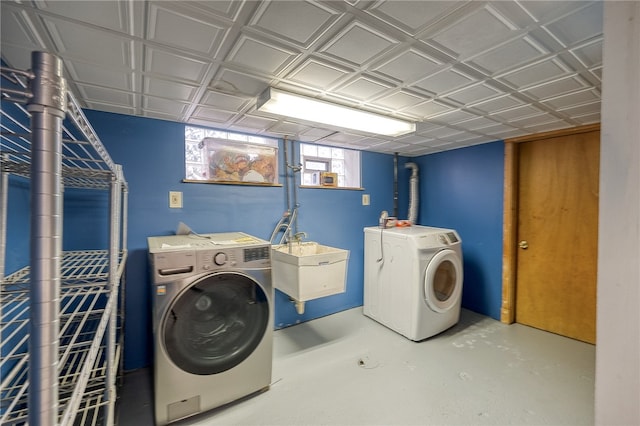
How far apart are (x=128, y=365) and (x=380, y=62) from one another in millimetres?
2655

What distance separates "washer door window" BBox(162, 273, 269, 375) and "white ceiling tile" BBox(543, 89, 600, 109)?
2.26 metres

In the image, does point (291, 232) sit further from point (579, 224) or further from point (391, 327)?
point (579, 224)

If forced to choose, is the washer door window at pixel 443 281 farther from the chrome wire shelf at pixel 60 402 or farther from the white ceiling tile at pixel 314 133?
the chrome wire shelf at pixel 60 402

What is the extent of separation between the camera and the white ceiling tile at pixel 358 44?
108 centimetres

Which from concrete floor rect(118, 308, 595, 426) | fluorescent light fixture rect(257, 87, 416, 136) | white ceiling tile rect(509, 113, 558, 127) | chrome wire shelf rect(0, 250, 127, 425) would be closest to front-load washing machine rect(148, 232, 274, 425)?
concrete floor rect(118, 308, 595, 426)

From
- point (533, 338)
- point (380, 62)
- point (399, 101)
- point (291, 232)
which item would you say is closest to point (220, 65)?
point (380, 62)

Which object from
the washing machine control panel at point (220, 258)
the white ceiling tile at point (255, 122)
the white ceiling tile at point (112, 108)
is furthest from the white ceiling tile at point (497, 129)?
the white ceiling tile at point (112, 108)

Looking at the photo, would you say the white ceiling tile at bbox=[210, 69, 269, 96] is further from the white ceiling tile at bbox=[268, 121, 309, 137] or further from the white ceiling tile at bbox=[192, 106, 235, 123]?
the white ceiling tile at bbox=[268, 121, 309, 137]

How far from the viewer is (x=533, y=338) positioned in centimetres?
253

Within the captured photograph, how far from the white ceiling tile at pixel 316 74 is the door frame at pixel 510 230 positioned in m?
2.26

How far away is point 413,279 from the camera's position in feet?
7.86

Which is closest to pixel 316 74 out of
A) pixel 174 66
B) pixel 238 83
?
pixel 238 83

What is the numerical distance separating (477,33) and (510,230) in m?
2.32

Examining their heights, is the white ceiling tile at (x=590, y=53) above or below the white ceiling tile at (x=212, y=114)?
above
